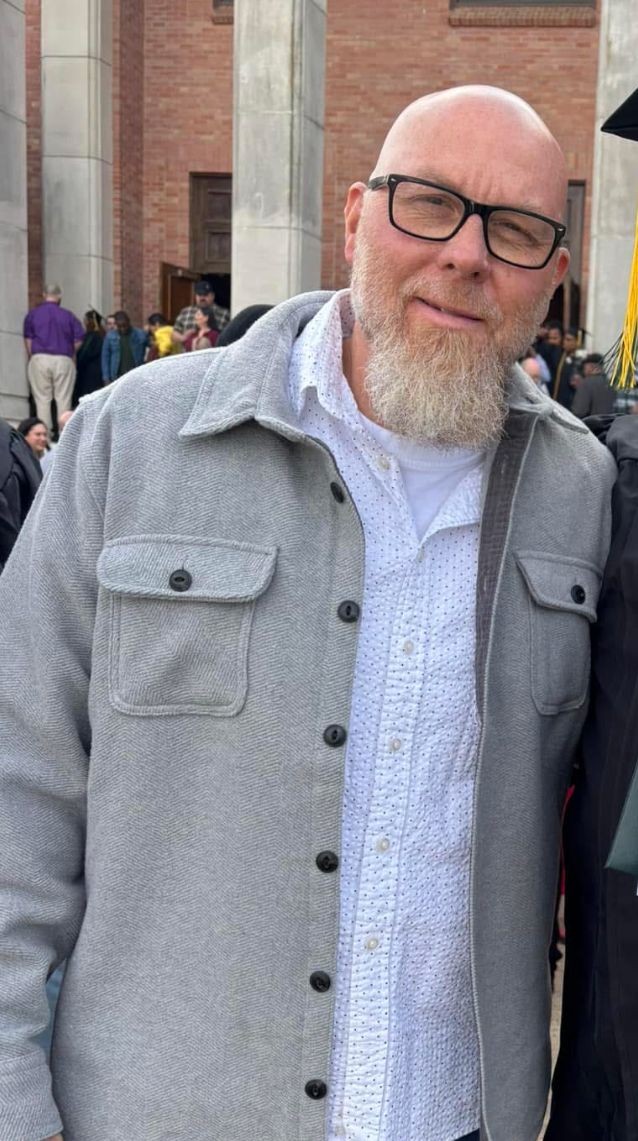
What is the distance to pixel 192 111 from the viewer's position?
20000mm

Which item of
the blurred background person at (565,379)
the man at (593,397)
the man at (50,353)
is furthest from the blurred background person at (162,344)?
the man at (593,397)

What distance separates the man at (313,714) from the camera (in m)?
1.84

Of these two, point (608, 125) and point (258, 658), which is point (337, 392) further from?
point (608, 125)

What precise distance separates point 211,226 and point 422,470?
19.3m

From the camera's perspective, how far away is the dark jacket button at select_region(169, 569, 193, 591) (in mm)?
1839

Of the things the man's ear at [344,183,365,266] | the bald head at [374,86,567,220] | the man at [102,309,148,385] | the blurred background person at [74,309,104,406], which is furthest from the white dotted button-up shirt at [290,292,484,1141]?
the blurred background person at [74,309,104,406]

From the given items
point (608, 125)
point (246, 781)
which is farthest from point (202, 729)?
point (608, 125)

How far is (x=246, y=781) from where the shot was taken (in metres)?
1.83

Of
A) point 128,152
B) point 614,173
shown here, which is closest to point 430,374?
point 614,173

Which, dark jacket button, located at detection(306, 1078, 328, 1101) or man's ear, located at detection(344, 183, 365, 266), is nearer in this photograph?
dark jacket button, located at detection(306, 1078, 328, 1101)

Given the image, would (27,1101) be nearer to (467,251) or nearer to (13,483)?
(467,251)

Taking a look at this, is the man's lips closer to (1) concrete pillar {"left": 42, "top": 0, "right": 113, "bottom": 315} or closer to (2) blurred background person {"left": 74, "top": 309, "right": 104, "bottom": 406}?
(2) blurred background person {"left": 74, "top": 309, "right": 104, "bottom": 406}

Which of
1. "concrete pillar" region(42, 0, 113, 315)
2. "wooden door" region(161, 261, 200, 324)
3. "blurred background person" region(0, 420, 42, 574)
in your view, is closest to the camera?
"blurred background person" region(0, 420, 42, 574)

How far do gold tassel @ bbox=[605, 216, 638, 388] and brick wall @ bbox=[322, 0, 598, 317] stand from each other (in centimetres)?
1671
